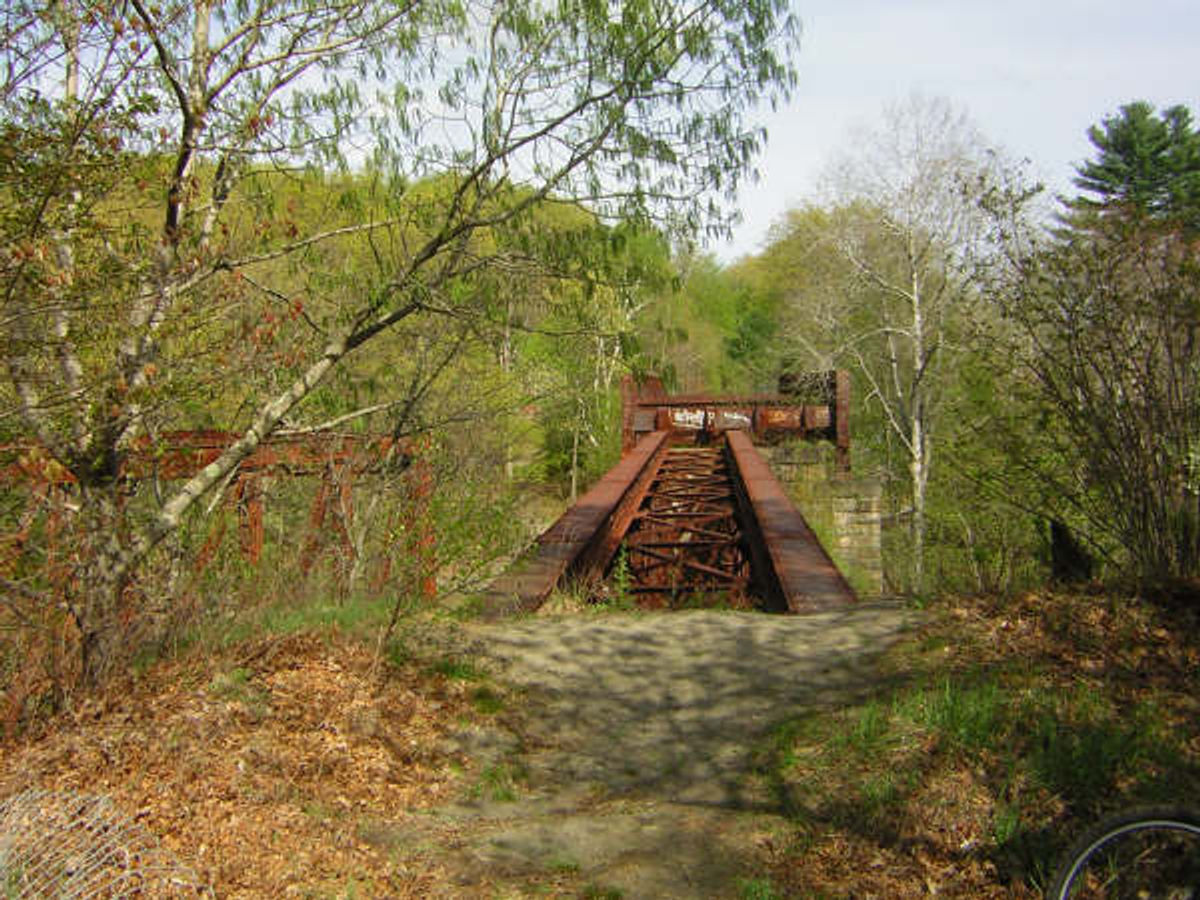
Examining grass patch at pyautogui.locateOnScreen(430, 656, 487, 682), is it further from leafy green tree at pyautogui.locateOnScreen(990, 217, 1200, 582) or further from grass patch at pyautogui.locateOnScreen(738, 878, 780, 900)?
leafy green tree at pyautogui.locateOnScreen(990, 217, 1200, 582)

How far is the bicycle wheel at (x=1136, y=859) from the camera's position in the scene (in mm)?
2465

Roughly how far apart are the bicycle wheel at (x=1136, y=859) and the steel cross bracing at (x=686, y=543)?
5.80 meters

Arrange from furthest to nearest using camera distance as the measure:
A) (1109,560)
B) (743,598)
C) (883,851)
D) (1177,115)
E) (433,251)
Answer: (1177,115), (743,598), (433,251), (1109,560), (883,851)

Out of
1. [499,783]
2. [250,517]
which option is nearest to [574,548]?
[250,517]

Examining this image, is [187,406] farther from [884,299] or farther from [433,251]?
[884,299]

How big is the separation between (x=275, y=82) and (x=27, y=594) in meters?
3.14

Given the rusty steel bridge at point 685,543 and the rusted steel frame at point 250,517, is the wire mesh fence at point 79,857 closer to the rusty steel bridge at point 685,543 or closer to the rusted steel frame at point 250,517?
the rusted steel frame at point 250,517

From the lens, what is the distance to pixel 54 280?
4090mm

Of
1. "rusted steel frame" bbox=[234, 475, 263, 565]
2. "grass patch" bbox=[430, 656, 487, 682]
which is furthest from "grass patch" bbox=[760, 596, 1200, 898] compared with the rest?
"rusted steel frame" bbox=[234, 475, 263, 565]

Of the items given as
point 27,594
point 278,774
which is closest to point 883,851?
point 278,774

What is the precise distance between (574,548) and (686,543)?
2.34 meters

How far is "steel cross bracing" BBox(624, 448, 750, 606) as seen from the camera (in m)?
9.56

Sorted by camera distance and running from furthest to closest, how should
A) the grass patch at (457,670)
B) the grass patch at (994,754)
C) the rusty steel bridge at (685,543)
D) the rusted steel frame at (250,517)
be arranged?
the rusty steel bridge at (685,543) < the rusted steel frame at (250,517) < the grass patch at (457,670) < the grass patch at (994,754)

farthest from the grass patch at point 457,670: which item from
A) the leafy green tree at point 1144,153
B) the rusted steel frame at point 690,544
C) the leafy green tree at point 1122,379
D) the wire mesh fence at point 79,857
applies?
the leafy green tree at point 1144,153
